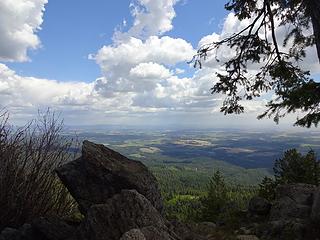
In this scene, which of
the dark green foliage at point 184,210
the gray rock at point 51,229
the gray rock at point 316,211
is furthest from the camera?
the dark green foliage at point 184,210

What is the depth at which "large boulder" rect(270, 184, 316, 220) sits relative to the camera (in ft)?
38.7

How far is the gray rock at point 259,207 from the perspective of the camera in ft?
45.5

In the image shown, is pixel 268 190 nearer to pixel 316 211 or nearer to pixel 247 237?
pixel 247 237

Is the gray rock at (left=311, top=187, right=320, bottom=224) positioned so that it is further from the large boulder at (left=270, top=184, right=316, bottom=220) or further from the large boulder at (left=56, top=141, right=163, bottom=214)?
the large boulder at (left=56, top=141, right=163, bottom=214)

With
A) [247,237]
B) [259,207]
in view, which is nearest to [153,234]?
[247,237]

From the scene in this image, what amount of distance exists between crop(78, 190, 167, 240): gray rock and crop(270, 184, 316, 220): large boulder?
21.1 feet

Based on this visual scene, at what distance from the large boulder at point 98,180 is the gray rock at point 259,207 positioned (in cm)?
576

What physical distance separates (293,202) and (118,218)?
798cm

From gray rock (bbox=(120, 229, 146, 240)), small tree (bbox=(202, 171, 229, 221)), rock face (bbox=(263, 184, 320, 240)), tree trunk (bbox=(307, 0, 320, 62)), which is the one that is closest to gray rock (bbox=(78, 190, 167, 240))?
gray rock (bbox=(120, 229, 146, 240))

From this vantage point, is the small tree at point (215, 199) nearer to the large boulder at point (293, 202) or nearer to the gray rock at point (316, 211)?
the large boulder at point (293, 202)

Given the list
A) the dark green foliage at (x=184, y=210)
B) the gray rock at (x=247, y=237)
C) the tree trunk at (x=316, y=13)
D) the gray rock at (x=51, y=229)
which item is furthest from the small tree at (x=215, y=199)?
the tree trunk at (x=316, y=13)

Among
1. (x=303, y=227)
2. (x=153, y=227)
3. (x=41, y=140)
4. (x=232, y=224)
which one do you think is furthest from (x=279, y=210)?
(x=41, y=140)

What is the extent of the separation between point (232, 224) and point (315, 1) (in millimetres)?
8185

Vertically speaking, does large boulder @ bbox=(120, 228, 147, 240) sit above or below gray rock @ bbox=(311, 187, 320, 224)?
above
